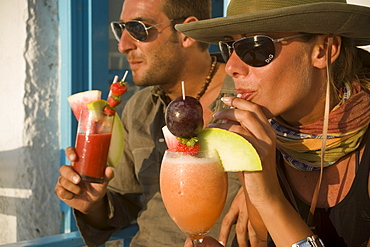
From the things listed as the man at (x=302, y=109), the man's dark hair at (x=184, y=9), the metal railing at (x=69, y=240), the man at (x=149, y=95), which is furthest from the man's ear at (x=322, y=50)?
the metal railing at (x=69, y=240)

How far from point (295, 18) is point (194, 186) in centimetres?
74

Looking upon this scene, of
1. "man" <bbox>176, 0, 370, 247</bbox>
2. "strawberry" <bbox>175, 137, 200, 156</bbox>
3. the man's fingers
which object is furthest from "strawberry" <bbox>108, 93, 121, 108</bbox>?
"strawberry" <bbox>175, 137, 200, 156</bbox>

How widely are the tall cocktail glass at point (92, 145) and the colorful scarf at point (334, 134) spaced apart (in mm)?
883

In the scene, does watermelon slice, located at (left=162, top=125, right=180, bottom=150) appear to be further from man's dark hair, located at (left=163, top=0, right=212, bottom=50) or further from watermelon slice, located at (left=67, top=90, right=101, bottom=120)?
man's dark hair, located at (left=163, top=0, right=212, bottom=50)

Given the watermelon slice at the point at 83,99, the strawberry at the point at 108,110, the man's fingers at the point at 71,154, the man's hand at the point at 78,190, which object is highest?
the watermelon slice at the point at 83,99

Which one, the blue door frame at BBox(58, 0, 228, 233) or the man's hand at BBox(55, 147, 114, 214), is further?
the blue door frame at BBox(58, 0, 228, 233)

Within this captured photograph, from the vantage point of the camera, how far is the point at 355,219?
6.85 feet

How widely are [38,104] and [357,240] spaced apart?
2.74 m

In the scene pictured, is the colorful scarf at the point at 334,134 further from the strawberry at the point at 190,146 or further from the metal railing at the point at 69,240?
the metal railing at the point at 69,240

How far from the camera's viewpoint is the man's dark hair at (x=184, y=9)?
3.18 metres

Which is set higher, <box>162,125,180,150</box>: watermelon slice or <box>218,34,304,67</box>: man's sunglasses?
<box>218,34,304,67</box>: man's sunglasses

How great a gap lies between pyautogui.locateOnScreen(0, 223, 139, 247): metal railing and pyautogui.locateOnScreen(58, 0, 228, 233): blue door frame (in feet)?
3.14

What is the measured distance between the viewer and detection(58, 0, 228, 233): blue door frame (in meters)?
4.00

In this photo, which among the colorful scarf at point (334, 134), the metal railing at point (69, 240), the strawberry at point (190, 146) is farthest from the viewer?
the metal railing at point (69, 240)
